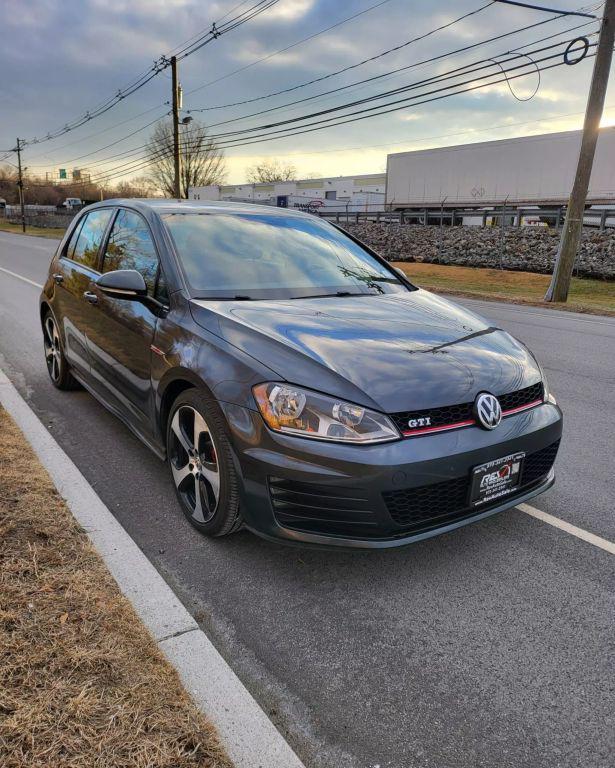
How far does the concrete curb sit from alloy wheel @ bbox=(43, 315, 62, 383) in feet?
6.53

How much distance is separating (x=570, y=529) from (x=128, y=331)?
2.80 m

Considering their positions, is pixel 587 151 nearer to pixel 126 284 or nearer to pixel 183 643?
pixel 126 284

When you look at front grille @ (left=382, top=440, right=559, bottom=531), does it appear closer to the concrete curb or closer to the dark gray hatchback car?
the dark gray hatchback car

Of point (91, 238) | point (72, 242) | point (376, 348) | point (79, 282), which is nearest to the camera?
point (376, 348)

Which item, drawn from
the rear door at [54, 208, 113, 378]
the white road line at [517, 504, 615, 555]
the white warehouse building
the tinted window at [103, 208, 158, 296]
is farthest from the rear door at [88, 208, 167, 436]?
the white warehouse building

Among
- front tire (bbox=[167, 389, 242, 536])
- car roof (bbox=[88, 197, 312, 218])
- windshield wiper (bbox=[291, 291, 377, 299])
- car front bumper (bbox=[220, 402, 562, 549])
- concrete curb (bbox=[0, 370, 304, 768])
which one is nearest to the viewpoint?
concrete curb (bbox=[0, 370, 304, 768])

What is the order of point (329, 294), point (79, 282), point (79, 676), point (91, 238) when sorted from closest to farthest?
point (79, 676), point (329, 294), point (79, 282), point (91, 238)

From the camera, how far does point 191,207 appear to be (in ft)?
13.6

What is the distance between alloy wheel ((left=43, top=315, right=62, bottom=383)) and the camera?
17.7ft

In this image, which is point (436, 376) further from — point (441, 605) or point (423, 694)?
point (423, 694)

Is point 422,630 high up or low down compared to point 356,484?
down

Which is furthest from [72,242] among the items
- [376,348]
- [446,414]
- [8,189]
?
[8,189]

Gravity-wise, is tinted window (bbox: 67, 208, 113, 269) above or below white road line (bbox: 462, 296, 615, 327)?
above

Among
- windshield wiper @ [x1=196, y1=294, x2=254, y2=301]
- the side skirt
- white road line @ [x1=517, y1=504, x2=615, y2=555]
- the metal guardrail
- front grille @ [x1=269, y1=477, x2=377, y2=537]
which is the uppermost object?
the metal guardrail
